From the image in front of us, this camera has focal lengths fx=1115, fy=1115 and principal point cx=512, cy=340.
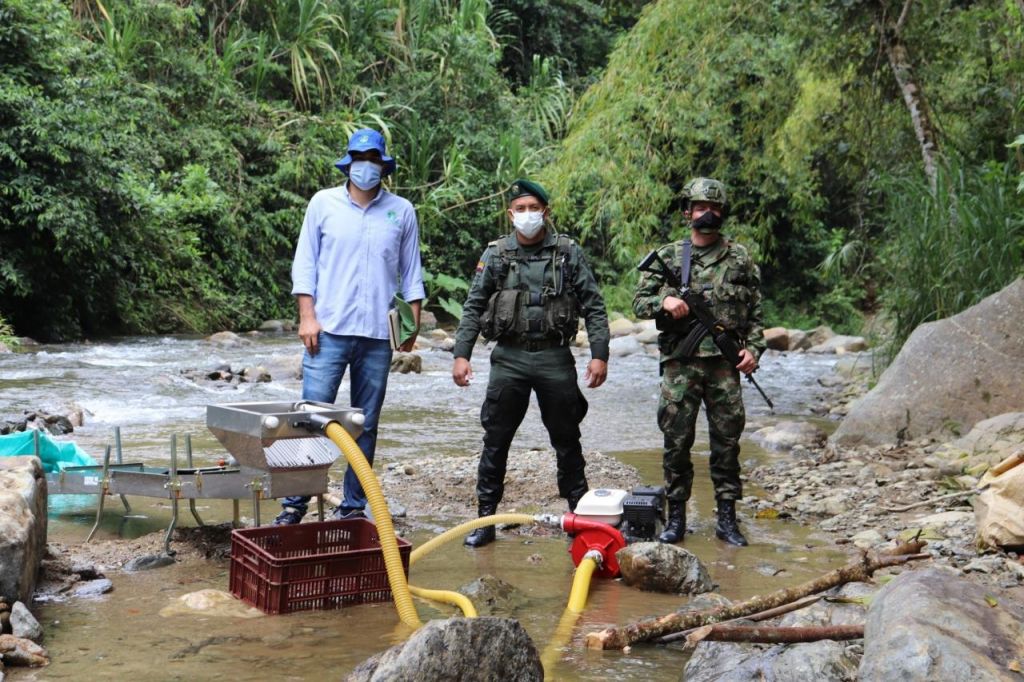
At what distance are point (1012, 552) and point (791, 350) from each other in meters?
15.3

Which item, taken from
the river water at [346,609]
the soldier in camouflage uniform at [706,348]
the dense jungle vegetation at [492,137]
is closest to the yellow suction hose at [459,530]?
the river water at [346,609]

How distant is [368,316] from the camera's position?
5.21 meters

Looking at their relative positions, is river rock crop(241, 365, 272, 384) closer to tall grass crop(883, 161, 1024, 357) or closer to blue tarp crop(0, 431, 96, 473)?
blue tarp crop(0, 431, 96, 473)

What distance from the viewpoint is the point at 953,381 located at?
763 cm

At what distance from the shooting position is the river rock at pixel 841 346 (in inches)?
754

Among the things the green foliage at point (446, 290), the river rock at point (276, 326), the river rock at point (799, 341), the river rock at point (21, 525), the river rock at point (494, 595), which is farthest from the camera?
the green foliage at point (446, 290)

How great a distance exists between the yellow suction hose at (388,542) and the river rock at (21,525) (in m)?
1.16

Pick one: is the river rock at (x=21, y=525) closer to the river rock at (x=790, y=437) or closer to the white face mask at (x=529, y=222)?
the white face mask at (x=529, y=222)

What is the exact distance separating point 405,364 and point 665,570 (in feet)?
32.8

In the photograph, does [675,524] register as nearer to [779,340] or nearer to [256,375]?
[256,375]

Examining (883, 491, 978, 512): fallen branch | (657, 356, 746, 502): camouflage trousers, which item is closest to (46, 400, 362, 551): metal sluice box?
(657, 356, 746, 502): camouflage trousers

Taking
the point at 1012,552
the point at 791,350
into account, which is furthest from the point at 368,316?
the point at 791,350

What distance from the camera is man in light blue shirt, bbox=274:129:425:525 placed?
519 cm

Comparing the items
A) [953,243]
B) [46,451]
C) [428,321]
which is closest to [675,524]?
[46,451]
